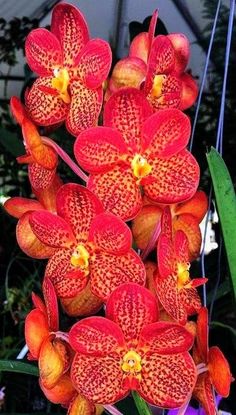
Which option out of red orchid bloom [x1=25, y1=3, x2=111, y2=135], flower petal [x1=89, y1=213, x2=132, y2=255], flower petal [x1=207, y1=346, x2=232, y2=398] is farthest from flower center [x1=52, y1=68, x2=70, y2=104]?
flower petal [x1=207, y1=346, x2=232, y2=398]

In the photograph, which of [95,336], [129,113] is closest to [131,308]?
[95,336]

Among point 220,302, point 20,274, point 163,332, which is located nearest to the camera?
point 163,332

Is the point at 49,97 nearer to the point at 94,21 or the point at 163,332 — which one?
the point at 163,332

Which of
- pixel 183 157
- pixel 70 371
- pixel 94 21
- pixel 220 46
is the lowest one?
pixel 94 21

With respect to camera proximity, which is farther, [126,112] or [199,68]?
[199,68]

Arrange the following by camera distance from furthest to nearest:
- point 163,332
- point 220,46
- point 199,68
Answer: point 199,68, point 220,46, point 163,332

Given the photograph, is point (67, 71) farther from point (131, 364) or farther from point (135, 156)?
point (131, 364)

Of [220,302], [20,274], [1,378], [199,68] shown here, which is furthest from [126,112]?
[199,68]

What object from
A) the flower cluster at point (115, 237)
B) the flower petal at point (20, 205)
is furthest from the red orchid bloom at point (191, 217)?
the flower petal at point (20, 205)
